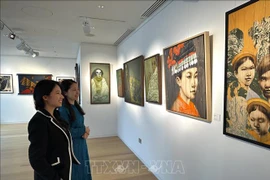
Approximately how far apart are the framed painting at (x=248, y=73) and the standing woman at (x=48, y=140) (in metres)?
1.38

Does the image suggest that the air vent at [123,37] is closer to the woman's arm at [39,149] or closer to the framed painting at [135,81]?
the framed painting at [135,81]

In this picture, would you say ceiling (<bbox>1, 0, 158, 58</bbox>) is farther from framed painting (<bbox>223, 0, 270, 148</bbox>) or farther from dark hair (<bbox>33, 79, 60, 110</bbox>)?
dark hair (<bbox>33, 79, 60, 110</bbox>)

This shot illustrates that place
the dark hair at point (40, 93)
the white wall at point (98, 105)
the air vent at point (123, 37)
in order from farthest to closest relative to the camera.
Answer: the white wall at point (98, 105) < the air vent at point (123, 37) < the dark hair at point (40, 93)

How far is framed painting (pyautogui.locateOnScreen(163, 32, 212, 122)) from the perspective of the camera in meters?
1.79

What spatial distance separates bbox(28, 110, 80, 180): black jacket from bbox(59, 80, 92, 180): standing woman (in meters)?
0.50

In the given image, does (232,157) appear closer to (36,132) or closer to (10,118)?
(36,132)

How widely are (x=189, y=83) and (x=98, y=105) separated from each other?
12.4 feet

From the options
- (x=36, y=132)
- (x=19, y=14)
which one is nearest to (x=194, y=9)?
(x=36, y=132)

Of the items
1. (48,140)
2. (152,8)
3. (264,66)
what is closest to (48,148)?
(48,140)

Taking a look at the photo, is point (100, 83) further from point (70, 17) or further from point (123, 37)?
point (70, 17)

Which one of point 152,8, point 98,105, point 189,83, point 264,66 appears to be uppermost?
point 152,8

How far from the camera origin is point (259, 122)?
1298 mm

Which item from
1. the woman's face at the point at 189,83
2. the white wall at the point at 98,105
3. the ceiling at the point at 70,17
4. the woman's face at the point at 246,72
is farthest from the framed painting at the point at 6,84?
the woman's face at the point at 246,72

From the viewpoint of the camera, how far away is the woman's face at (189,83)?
6.39ft
